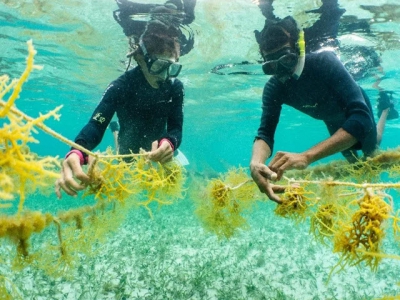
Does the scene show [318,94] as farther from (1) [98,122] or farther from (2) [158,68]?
(1) [98,122]

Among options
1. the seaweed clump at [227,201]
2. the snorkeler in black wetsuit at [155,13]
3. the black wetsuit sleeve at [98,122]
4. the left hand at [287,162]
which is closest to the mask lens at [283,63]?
the seaweed clump at [227,201]

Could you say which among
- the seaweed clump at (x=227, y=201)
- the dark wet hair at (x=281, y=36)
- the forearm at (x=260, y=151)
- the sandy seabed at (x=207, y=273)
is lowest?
the sandy seabed at (x=207, y=273)

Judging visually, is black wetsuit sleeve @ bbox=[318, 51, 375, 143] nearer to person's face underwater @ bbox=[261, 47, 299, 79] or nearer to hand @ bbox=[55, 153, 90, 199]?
person's face underwater @ bbox=[261, 47, 299, 79]

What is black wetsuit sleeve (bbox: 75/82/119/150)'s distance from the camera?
15.0 ft

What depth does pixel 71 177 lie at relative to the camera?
320 centimetres

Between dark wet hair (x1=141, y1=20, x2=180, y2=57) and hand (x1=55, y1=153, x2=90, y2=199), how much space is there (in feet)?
13.9

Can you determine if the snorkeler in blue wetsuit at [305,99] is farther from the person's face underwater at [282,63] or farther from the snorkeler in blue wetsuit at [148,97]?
the snorkeler in blue wetsuit at [148,97]

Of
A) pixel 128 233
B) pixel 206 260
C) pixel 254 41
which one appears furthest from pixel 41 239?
pixel 254 41

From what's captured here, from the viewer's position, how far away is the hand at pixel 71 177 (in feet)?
10.2

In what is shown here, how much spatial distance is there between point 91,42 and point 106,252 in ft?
38.5

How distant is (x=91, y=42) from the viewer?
15.0m

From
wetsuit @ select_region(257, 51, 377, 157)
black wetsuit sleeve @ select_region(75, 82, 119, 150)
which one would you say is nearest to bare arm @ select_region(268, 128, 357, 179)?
wetsuit @ select_region(257, 51, 377, 157)

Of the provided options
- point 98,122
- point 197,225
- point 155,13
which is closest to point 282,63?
point 98,122

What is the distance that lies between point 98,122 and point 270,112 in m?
3.54
